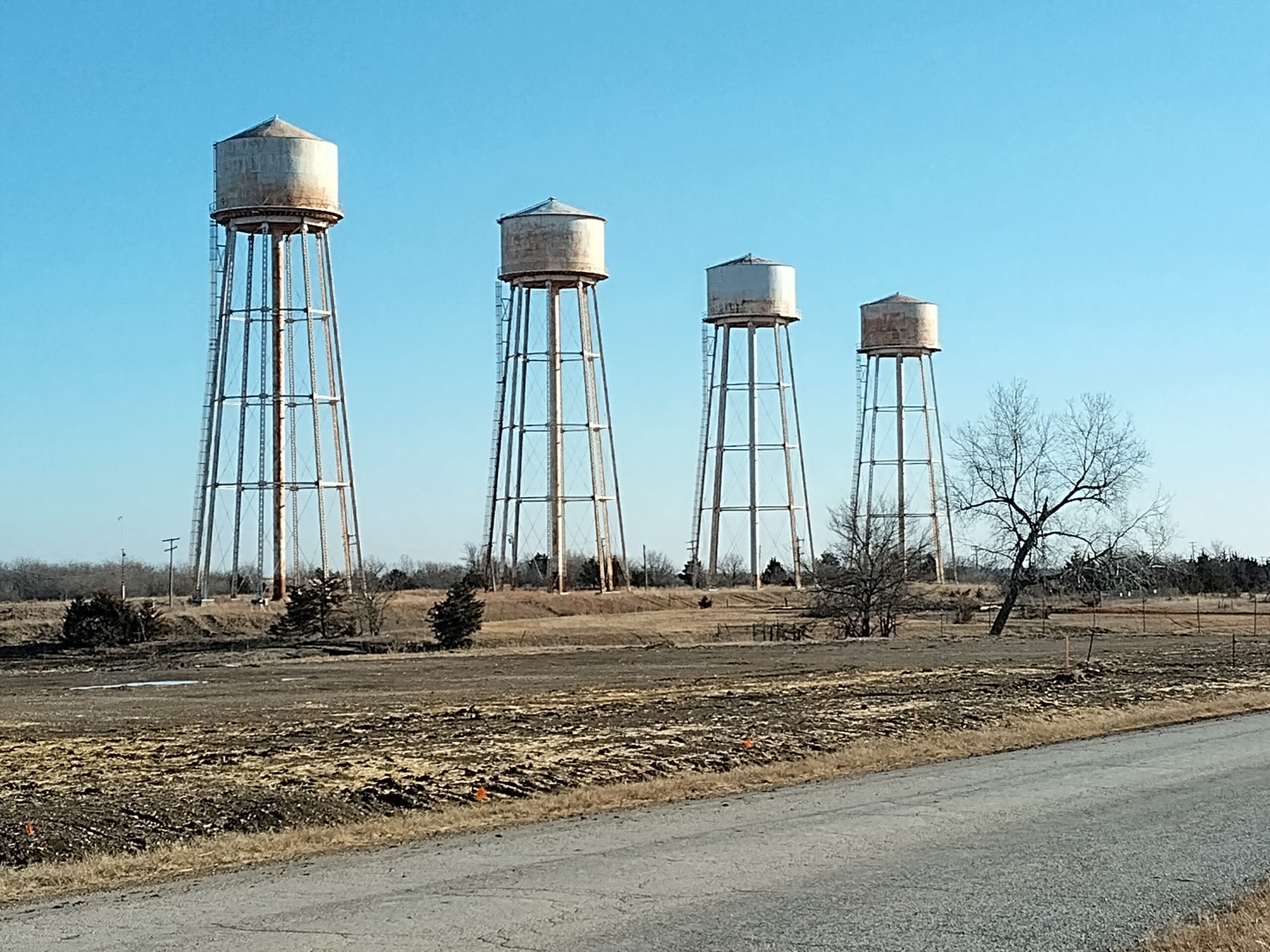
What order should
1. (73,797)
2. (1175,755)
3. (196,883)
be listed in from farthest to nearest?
1. (1175,755)
2. (73,797)
3. (196,883)

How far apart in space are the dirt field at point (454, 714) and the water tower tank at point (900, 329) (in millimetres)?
28182

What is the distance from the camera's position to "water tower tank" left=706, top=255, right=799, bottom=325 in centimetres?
7981

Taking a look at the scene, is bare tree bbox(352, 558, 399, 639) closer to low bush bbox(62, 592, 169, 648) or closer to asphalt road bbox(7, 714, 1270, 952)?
low bush bbox(62, 592, 169, 648)

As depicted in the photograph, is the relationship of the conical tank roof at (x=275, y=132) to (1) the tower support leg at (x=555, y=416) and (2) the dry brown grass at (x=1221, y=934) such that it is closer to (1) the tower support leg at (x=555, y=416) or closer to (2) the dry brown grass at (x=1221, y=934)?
(1) the tower support leg at (x=555, y=416)

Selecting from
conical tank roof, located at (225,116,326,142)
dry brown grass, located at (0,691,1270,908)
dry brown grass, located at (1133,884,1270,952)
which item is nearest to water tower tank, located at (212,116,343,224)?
conical tank roof, located at (225,116,326,142)

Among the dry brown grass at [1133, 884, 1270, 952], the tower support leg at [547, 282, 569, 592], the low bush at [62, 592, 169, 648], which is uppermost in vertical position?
the tower support leg at [547, 282, 569, 592]

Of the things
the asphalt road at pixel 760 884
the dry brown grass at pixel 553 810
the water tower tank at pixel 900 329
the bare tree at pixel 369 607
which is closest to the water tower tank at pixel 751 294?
the water tower tank at pixel 900 329

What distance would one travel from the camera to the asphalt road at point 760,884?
11.5 m

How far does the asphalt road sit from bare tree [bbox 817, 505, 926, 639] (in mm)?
48897

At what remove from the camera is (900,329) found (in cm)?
8650

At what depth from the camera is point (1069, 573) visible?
223ft

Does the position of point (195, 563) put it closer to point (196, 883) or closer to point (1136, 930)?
point (196, 883)

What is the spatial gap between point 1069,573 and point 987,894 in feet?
187

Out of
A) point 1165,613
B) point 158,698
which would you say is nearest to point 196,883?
point 158,698
